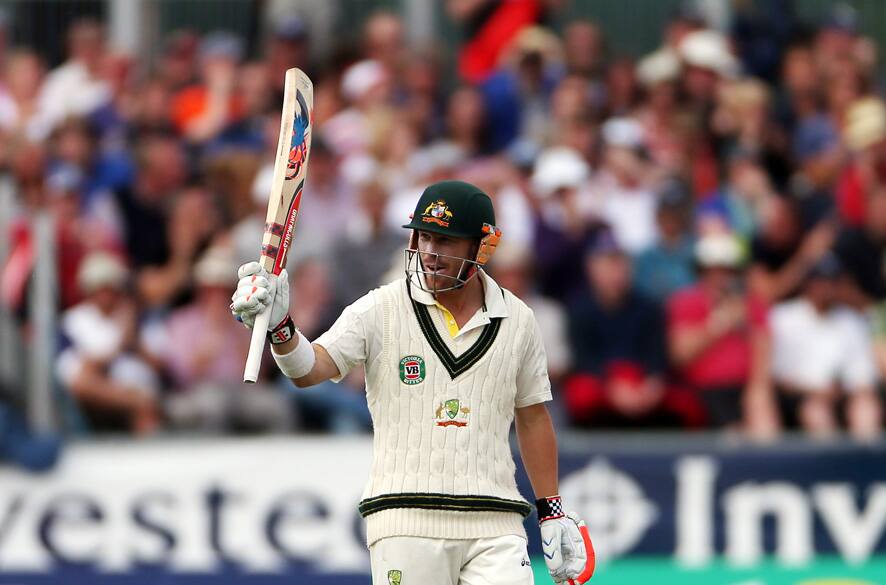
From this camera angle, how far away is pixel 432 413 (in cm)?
655

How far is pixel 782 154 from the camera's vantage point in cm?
1338

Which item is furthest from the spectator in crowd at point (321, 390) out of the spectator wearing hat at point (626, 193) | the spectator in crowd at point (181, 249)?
the spectator wearing hat at point (626, 193)

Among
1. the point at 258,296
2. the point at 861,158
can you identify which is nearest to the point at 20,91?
the point at 861,158

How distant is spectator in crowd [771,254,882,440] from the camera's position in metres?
11.3

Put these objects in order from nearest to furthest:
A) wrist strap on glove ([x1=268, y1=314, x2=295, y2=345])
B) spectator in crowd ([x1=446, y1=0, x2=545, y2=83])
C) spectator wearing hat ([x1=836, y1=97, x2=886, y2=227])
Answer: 1. wrist strap on glove ([x1=268, y1=314, x2=295, y2=345])
2. spectator wearing hat ([x1=836, y1=97, x2=886, y2=227])
3. spectator in crowd ([x1=446, y1=0, x2=545, y2=83])

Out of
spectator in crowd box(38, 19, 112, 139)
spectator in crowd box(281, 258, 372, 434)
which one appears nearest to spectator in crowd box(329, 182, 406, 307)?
spectator in crowd box(281, 258, 372, 434)

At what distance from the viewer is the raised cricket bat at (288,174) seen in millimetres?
6348

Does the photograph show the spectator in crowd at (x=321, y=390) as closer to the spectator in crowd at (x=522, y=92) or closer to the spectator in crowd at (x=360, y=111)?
the spectator in crowd at (x=360, y=111)

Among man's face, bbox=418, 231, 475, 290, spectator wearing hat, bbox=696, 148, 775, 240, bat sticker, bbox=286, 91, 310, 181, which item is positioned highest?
spectator wearing hat, bbox=696, 148, 775, 240

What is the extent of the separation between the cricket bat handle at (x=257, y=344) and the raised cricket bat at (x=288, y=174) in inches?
9.9

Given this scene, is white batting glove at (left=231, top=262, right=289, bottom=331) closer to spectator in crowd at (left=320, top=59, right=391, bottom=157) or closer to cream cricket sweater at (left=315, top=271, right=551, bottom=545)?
cream cricket sweater at (left=315, top=271, right=551, bottom=545)

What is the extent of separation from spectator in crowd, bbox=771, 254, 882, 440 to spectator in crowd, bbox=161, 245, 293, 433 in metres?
3.33

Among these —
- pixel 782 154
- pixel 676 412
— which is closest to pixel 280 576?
pixel 676 412

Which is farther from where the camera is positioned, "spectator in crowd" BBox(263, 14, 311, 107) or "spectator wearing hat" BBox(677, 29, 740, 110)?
"spectator in crowd" BBox(263, 14, 311, 107)
